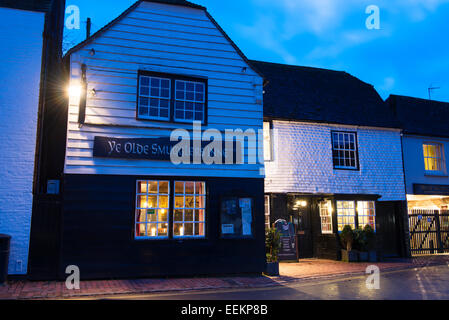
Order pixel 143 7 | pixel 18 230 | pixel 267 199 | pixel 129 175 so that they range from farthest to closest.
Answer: pixel 267 199, pixel 143 7, pixel 129 175, pixel 18 230

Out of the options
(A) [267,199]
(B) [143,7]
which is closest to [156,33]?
(B) [143,7]

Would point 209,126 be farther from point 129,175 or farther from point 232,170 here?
point 129,175

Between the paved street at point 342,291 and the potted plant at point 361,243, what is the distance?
13.3 ft

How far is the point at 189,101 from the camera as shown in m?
11.7

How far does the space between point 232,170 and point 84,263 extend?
4.97 meters

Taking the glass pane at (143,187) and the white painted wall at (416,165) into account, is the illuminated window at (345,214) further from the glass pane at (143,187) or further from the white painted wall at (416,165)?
the glass pane at (143,187)

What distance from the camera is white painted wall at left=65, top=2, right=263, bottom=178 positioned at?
10.6 metres

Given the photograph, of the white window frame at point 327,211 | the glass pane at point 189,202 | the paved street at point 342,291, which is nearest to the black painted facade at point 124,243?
the glass pane at point 189,202

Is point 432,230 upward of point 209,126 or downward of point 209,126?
downward

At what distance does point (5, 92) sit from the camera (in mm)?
10445

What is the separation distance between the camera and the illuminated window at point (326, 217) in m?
16.3

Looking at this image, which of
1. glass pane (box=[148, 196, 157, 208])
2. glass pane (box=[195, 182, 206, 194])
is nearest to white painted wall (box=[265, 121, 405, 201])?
glass pane (box=[195, 182, 206, 194])

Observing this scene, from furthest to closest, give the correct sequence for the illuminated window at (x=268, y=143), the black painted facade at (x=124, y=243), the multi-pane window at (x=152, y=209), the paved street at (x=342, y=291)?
the illuminated window at (x=268, y=143) → the multi-pane window at (x=152, y=209) → the black painted facade at (x=124, y=243) → the paved street at (x=342, y=291)

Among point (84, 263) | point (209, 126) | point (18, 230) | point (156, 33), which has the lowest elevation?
point (84, 263)
